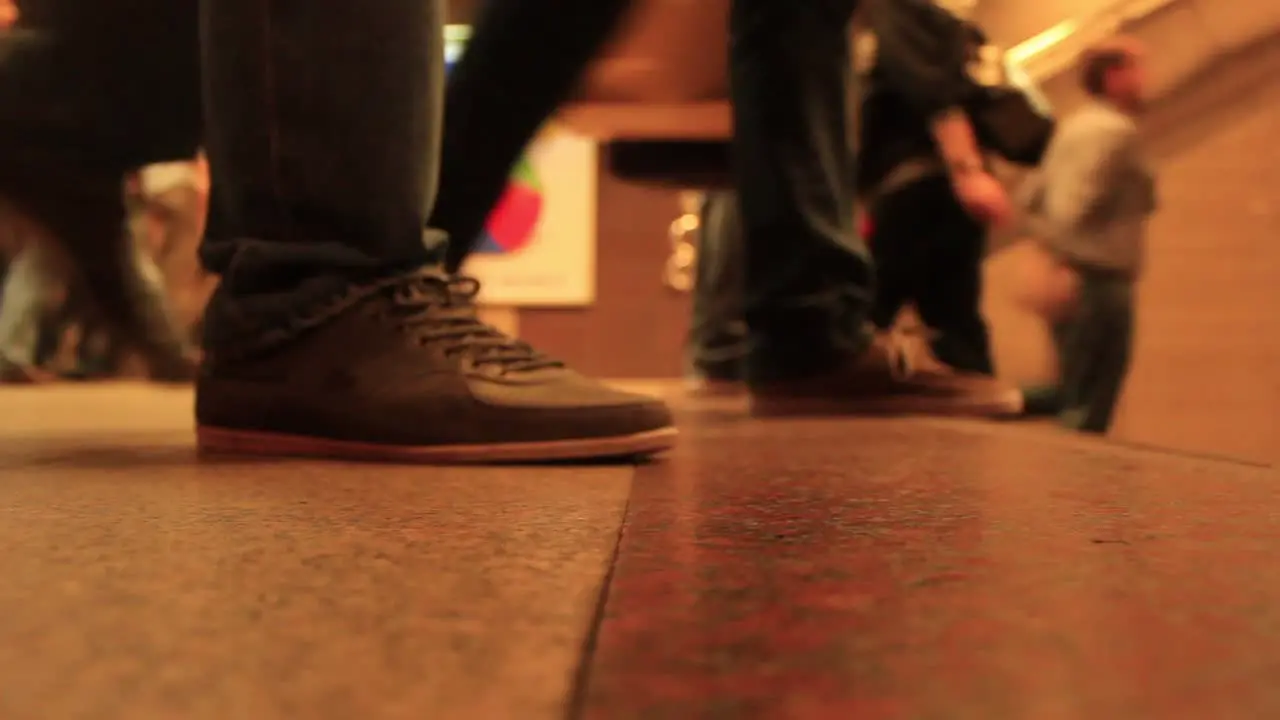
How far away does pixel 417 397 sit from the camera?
2.53ft

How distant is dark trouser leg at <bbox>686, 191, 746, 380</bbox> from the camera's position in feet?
7.14

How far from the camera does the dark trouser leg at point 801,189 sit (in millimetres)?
1273

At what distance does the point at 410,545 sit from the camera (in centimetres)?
46

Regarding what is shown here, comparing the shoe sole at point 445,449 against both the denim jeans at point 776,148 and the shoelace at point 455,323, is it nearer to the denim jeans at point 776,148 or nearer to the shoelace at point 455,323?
the shoelace at point 455,323

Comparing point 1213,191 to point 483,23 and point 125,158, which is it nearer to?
point 483,23

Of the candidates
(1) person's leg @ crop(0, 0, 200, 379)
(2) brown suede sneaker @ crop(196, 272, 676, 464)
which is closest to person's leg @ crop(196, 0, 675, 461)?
(2) brown suede sneaker @ crop(196, 272, 676, 464)

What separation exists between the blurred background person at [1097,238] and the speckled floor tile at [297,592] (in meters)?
1.97

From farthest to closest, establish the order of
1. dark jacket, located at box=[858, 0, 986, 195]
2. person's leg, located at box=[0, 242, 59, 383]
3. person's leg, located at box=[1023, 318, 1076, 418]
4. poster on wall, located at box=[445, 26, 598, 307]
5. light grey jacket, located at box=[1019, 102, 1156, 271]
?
1. poster on wall, located at box=[445, 26, 598, 307]
2. person's leg, located at box=[0, 242, 59, 383]
3. person's leg, located at box=[1023, 318, 1076, 418]
4. light grey jacket, located at box=[1019, 102, 1156, 271]
5. dark jacket, located at box=[858, 0, 986, 195]

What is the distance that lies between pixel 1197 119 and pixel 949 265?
179cm

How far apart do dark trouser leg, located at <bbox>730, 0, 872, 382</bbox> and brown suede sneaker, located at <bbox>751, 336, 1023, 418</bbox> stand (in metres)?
0.02

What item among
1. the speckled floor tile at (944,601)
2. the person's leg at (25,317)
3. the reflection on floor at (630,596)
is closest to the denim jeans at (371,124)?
the reflection on floor at (630,596)

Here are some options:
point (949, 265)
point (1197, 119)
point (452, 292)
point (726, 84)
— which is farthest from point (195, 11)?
point (1197, 119)

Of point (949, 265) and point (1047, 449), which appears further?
point (949, 265)

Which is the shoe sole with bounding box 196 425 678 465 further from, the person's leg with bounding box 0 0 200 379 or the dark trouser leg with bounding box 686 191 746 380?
the dark trouser leg with bounding box 686 191 746 380
